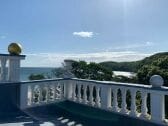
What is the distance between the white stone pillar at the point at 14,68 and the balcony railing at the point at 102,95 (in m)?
0.22

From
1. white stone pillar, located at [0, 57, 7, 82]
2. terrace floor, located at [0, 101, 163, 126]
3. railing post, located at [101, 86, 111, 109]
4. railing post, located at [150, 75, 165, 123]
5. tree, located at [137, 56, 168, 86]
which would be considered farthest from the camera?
tree, located at [137, 56, 168, 86]

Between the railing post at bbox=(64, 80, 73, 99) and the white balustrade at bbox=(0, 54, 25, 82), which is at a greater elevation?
the white balustrade at bbox=(0, 54, 25, 82)

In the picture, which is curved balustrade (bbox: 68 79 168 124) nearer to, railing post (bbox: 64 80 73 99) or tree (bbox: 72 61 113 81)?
railing post (bbox: 64 80 73 99)

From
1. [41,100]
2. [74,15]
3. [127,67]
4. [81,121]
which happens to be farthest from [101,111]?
[127,67]

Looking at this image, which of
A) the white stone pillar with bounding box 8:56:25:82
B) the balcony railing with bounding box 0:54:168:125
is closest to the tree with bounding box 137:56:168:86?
the balcony railing with bounding box 0:54:168:125

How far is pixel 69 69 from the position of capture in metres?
6.55

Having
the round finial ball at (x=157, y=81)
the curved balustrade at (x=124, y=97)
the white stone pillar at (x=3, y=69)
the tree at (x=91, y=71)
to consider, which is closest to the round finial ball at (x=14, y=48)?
the white stone pillar at (x=3, y=69)

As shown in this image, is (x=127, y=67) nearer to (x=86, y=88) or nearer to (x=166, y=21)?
(x=166, y=21)

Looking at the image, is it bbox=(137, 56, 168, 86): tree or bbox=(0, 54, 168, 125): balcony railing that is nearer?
bbox=(0, 54, 168, 125): balcony railing

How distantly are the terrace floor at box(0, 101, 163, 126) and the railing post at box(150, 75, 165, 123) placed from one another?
214mm

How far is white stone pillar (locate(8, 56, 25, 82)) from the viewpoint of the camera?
5.52 m

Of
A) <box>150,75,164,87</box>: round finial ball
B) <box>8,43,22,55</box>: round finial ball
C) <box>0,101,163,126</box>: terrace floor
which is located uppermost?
<box>8,43,22,55</box>: round finial ball

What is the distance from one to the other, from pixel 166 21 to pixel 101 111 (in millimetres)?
9885

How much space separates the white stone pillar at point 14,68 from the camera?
5.52 metres
